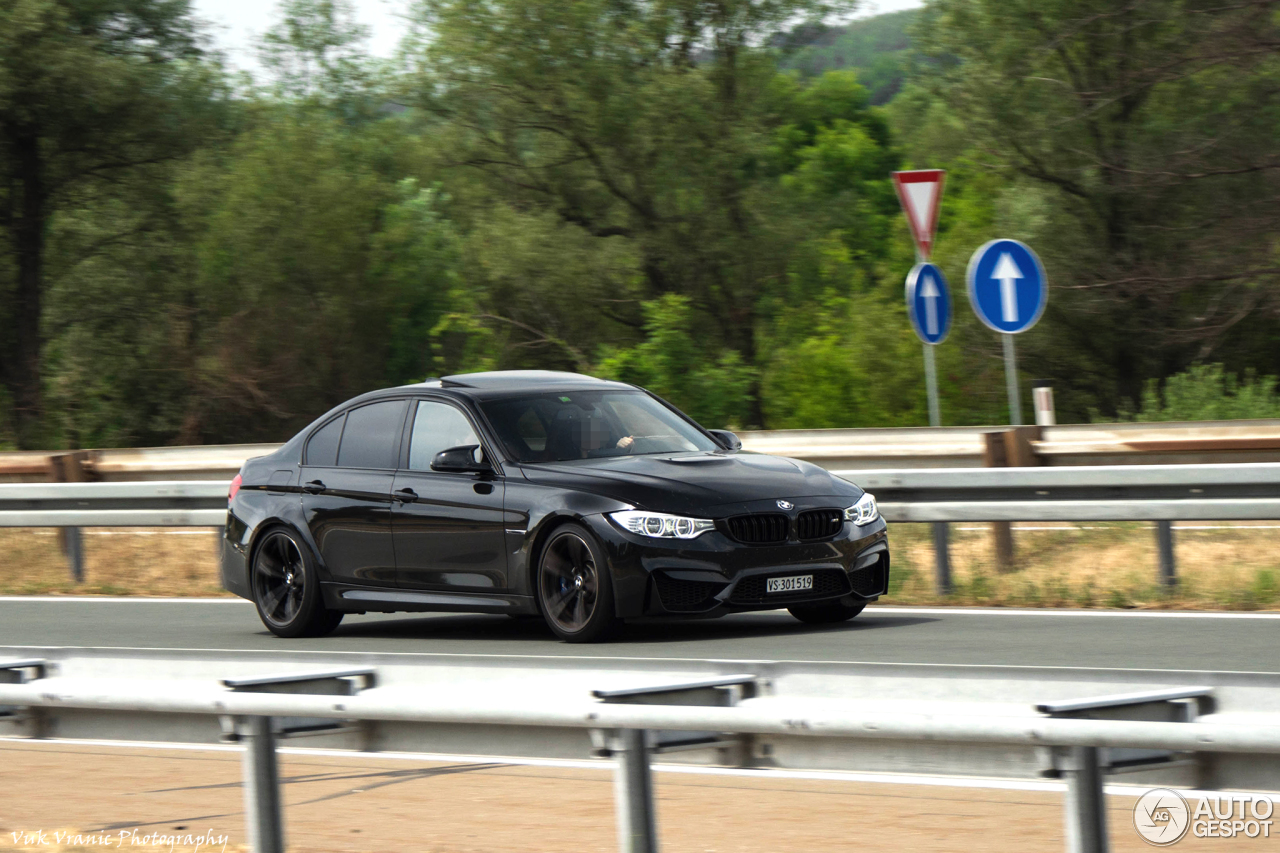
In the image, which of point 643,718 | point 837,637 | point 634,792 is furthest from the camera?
point 837,637

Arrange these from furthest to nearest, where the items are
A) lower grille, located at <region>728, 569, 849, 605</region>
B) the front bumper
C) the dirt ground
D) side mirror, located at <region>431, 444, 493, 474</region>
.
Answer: side mirror, located at <region>431, 444, 493, 474</region>
lower grille, located at <region>728, 569, 849, 605</region>
the front bumper
the dirt ground

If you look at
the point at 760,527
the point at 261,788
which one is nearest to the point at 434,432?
the point at 760,527

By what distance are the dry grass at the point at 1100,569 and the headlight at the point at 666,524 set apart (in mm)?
2803

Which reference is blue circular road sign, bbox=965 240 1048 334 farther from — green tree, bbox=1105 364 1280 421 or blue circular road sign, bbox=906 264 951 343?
green tree, bbox=1105 364 1280 421

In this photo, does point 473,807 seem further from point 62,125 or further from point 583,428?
point 62,125

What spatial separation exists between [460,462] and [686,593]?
62.0 inches

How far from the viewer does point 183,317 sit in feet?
99.8

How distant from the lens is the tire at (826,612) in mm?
10688

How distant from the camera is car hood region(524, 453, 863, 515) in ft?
32.7

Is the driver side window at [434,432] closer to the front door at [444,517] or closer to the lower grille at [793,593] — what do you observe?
the front door at [444,517]

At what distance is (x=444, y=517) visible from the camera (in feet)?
35.7

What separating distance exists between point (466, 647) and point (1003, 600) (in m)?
3.52

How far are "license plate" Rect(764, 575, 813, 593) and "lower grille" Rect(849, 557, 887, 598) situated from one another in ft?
0.98

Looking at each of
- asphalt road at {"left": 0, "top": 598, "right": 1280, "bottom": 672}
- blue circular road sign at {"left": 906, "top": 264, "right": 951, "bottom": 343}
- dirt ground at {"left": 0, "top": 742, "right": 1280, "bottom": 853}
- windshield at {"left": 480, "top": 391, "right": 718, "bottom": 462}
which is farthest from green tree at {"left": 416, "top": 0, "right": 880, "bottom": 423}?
dirt ground at {"left": 0, "top": 742, "right": 1280, "bottom": 853}
